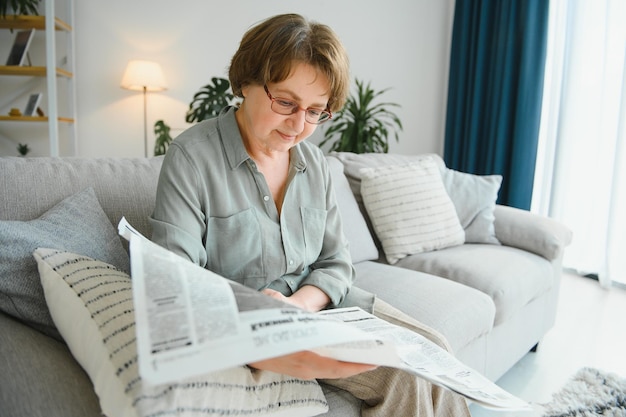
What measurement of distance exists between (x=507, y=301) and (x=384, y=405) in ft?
2.94

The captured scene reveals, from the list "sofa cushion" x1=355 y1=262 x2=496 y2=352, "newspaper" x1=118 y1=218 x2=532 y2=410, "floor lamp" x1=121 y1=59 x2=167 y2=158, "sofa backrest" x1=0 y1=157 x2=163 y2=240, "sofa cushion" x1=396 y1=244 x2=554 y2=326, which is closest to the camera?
"newspaper" x1=118 y1=218 x2=532 y2=410

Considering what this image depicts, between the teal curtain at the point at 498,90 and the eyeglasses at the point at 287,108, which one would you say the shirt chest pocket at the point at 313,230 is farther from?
the teal curtain at the point at 498,90

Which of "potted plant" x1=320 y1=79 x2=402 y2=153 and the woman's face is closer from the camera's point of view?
the woman's face

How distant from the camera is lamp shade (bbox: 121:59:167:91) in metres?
3.20

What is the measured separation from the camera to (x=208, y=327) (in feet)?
1.83

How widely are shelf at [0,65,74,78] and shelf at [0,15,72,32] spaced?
275 millimetres

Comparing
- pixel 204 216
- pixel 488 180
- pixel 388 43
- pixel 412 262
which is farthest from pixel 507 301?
pixel 388 43

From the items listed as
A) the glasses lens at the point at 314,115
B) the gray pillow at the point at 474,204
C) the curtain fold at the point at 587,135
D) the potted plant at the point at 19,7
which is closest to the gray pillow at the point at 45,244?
the glasses lens at the point at 314,115

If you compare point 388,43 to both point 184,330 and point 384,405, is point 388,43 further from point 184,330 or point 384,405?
point 184,330

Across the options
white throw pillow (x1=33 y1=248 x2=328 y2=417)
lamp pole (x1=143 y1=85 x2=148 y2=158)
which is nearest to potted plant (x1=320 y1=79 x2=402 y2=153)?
lamp pole (x1=143 y1=85 x2=148 y2=158)

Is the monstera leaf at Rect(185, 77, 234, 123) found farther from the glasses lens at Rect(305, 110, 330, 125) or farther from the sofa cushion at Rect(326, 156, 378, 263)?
the glasses lens at Rect(305, 110, 330, 125)

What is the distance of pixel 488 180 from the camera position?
2244mm

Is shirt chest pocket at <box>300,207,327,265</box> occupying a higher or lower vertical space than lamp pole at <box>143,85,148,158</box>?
lower

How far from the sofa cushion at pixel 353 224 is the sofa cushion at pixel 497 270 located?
0.14 m
